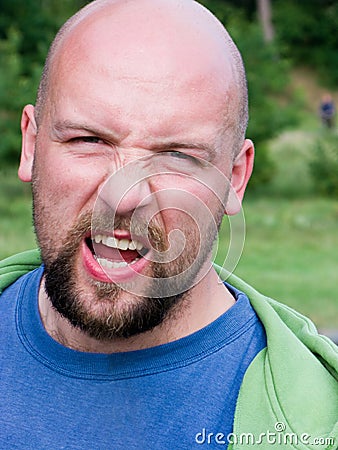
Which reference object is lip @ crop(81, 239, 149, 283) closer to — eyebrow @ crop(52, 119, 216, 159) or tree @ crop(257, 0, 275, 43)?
eyebrow @ crop(52, 119, 216, 159)

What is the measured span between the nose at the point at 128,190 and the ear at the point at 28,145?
0.35 meters

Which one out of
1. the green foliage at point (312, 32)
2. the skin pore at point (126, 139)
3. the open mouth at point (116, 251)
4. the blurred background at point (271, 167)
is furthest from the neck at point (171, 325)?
the green foliage at point (312, 32)

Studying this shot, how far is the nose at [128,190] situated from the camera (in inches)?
74.4

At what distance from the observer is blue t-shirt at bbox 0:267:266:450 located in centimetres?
200

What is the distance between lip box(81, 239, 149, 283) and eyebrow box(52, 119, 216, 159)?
0.26 meters

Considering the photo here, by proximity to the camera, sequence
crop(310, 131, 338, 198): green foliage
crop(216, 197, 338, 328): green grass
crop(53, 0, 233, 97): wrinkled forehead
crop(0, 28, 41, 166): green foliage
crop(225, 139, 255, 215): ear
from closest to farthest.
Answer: crop(53, 0, 233, 97): wrinkled forehead < crop(225, 139, 255, 215): ear < crop(216, 197, 338, 328): green grass < crop(0, 28, 41, 166): green foliage < crop(310, 131, 338, 198): green foliage

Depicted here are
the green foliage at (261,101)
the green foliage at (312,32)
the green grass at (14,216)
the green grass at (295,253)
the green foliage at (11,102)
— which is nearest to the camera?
the green grass at (295,253)

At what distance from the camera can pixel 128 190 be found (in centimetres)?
190

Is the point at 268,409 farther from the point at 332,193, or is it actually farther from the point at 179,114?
the point at 332,193

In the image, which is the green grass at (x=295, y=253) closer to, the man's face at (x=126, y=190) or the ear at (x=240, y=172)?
the ear at (x=240, y=172)

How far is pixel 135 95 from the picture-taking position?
1958 mm

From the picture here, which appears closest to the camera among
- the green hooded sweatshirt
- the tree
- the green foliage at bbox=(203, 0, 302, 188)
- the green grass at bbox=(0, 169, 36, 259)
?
the green hooded sweatshirt

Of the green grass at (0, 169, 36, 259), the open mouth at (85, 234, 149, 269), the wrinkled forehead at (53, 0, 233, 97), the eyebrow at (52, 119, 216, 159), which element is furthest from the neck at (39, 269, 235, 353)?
the green grass at (0, 169, 36, 259)

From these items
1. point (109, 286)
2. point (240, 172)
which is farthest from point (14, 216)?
point (109, 286)
